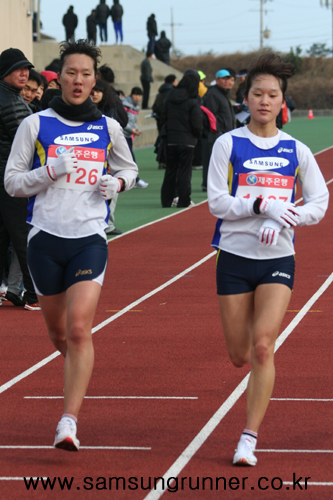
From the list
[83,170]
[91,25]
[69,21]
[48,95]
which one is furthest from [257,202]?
[91,25]

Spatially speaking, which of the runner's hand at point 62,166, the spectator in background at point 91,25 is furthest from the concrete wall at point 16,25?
the spectator in background at point 91,25

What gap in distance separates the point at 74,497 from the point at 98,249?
4.35 feet

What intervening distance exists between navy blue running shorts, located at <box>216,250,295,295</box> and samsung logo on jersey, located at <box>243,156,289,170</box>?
47 cm

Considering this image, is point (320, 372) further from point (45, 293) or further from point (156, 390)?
point (45, 293)

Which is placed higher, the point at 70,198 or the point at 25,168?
the point at 25,168

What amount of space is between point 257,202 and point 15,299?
14.9ft

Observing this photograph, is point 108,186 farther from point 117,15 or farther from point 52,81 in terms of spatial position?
point 117,15

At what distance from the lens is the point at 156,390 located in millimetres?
5727

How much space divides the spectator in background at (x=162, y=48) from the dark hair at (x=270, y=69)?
131 ft

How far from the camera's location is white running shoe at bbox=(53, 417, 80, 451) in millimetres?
4344

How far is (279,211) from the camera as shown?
444 cm

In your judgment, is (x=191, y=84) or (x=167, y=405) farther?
(x=191, y=84)

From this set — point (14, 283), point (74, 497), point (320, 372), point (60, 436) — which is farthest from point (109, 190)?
point (14, 283)

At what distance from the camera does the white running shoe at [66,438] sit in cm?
434
